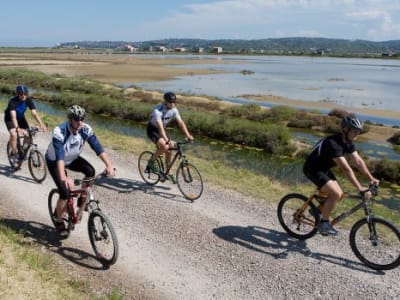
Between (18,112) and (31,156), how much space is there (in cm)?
125

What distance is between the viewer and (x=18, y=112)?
11109mm

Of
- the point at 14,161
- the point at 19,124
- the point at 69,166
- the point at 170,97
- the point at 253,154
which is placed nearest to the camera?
the point at 69,166

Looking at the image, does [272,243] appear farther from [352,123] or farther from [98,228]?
[98,228]

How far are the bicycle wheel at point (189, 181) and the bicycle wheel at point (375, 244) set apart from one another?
13.5 ft

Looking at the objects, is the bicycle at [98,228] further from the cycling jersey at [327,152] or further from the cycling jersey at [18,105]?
the cycling jersey at [18,105]

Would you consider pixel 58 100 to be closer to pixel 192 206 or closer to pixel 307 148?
pixel 307 148

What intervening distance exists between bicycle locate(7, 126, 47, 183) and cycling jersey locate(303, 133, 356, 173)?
724 cm

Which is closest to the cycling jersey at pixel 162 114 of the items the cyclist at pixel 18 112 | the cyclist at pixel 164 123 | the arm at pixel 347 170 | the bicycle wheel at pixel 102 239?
the cyclist at pixel 164 123

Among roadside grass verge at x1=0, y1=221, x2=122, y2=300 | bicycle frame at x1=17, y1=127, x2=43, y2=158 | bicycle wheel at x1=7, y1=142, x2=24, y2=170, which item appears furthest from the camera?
bicycle wheel at x1=7, y1=142, x2=24, y2=170

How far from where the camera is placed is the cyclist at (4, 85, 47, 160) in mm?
10766

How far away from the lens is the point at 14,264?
627 centimetres

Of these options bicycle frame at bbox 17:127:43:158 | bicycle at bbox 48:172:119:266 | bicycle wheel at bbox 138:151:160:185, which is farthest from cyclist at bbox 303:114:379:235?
bicycle frame at bbox 17:127:43:158

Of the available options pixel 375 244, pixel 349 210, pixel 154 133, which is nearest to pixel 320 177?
pixel 349 210

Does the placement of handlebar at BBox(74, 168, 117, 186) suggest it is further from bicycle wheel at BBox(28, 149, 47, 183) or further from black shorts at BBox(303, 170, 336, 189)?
bicycle wheel at BBox(28, 149, 47, 183)
